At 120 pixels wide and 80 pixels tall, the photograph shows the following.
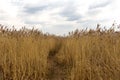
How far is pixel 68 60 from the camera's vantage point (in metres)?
6.23

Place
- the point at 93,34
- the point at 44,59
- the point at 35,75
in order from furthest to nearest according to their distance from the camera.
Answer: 1. the point at 93,34
2. the point at 44,59
3. the point at 35,75

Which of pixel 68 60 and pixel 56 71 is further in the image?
pixel 68 60

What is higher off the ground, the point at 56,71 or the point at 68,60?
the point at 68,60

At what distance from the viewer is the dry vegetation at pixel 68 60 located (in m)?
5.05

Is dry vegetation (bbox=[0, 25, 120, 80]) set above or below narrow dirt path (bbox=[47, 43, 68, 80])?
above

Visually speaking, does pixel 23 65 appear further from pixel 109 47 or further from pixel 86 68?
pixel 109 47

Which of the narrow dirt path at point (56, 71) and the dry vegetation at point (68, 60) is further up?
the dry vegetation at point (68, 60)

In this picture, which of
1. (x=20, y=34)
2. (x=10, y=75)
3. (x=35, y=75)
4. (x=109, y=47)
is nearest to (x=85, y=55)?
(x=109, y=47)

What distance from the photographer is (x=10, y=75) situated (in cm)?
554

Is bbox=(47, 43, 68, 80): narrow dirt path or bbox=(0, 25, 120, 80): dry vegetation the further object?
bbox=(47, 43, 68, 80): narrow dirt path

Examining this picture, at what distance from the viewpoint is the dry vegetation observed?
505 centimetres

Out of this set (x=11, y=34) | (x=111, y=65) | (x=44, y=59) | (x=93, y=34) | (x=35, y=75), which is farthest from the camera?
(x=11, y=34)

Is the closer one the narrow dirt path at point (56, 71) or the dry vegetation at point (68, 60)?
the dry vegetation at point (68, 60)

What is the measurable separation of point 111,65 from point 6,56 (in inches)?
78.4
